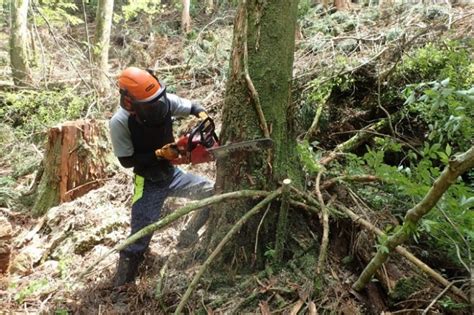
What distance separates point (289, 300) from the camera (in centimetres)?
239

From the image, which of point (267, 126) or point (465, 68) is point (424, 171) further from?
point (465, 68)

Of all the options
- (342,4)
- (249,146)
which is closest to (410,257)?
(249,146)

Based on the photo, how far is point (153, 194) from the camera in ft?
12.1

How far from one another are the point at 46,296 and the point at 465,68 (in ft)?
13.5

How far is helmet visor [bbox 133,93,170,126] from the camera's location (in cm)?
331

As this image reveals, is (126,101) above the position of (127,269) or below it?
above

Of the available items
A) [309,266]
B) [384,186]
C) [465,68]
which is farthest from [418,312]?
[465,68]

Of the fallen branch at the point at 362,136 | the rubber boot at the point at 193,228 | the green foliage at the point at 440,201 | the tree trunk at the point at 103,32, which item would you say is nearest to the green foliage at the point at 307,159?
the green foliage at the point at 440,201

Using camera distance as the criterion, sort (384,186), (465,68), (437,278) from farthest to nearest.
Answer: (465,68) → (384,186) → (437,278)

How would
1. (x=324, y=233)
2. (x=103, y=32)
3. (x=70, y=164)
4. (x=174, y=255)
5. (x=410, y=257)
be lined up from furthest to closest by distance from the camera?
(x=103, y=32) < (x=70, y=164) < (x=174, y=255) < (x=324, y=233) < (x=410, y=257)

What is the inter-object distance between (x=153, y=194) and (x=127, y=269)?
2.33ft

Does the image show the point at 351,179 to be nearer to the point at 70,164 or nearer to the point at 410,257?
the point at 410,257

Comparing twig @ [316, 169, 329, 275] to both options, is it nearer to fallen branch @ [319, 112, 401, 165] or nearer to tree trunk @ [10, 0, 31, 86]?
fallen branch @ [319, 112, 401, 165]

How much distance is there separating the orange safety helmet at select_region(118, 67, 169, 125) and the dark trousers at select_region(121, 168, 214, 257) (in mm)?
663
